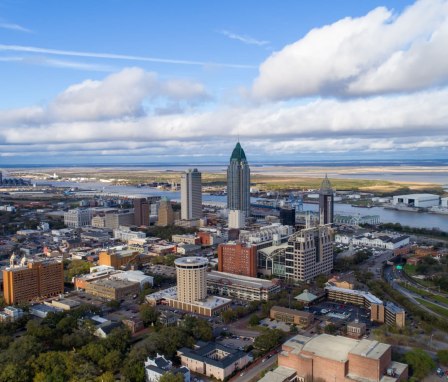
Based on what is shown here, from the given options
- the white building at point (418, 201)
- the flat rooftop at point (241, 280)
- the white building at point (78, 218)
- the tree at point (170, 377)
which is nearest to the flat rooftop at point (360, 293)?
the flat rooftop at point (241, 280)

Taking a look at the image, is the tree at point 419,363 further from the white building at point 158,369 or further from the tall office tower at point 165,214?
the tall office tower at point 165,214

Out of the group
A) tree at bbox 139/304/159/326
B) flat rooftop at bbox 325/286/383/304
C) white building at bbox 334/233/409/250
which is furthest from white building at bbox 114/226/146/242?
flat rooftop at bbox 325/286/383/304

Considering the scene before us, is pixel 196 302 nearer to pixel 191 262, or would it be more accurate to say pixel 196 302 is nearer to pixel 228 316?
pixel 191 262

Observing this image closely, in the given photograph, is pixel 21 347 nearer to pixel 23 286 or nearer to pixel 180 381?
pixel 180 381

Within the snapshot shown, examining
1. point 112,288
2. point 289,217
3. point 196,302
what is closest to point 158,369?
point 196,302

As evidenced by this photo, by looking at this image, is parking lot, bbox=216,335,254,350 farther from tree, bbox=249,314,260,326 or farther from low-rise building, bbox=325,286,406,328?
low-rise building, bbox=325,286,406,328

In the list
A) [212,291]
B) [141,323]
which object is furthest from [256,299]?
[141,323]
